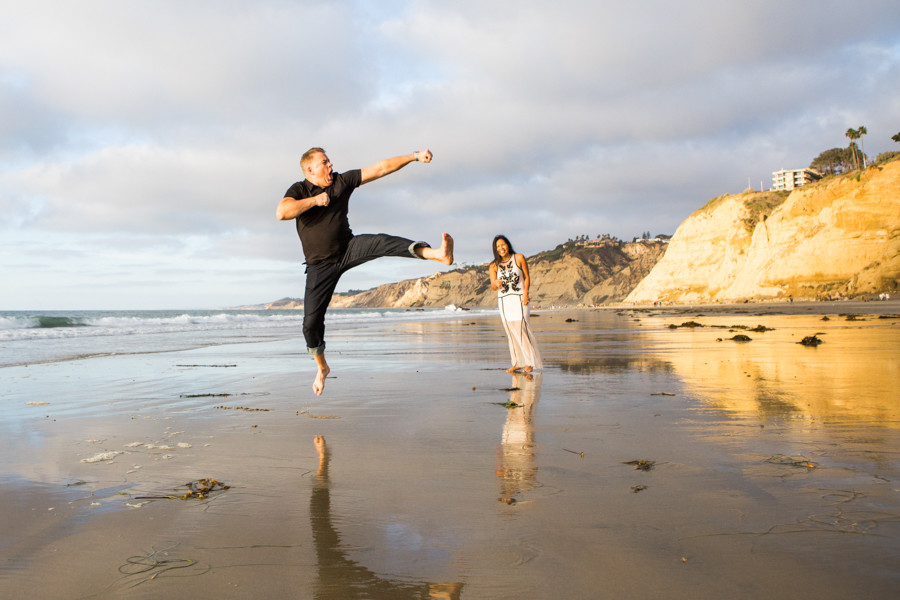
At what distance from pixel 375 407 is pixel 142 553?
3.40 meters

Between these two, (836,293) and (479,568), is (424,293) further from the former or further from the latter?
(479,568)

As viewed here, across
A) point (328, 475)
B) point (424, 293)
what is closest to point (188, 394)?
point (328, 475)

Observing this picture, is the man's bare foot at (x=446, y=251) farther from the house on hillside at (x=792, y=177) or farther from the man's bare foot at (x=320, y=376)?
the house on hillside at (x=792, y=177)

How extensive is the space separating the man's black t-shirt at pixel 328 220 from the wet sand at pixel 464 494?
147 cm

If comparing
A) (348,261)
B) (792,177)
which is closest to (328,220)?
(348,261)

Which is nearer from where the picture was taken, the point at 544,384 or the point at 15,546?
the point at 15,546

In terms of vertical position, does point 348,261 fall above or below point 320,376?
above

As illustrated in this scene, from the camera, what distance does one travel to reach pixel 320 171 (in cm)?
497

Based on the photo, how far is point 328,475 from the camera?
326 cm

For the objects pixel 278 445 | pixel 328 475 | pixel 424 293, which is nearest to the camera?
pixel 328 475

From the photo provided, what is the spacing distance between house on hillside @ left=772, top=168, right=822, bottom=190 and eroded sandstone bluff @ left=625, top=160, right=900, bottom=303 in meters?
55.6

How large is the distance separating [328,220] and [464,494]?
9.80 feet

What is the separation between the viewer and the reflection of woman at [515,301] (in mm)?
8445

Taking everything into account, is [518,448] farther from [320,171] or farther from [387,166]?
[320,171]
